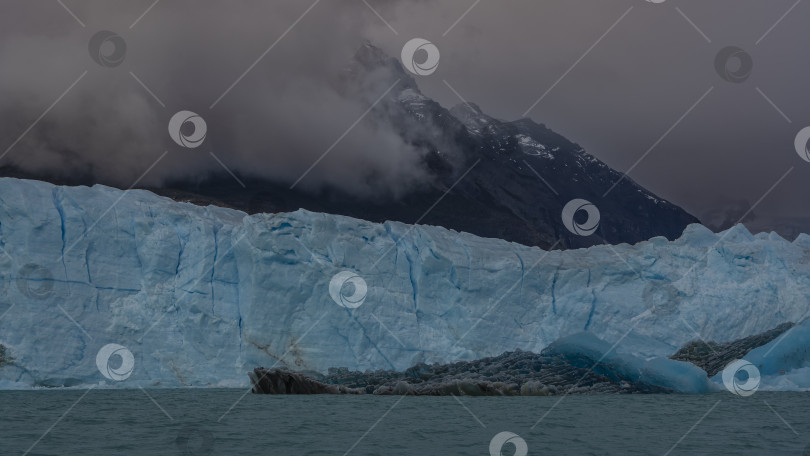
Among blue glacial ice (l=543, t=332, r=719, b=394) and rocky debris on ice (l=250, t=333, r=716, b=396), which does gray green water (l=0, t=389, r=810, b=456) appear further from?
rocky debris on ice (l=250, t=333, r=716, b=396)

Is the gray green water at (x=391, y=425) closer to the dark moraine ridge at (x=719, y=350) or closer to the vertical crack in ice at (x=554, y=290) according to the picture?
the dark moraine ridge at (x=719, y=350)

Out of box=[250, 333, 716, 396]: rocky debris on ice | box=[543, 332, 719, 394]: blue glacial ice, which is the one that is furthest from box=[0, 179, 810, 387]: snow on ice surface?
box=[250, 333, 716, 396]: rocky debris on ice

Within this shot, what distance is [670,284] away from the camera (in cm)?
2780

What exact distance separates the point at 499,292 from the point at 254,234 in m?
9.05

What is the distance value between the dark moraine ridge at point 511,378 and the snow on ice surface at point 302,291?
1113 millimetres

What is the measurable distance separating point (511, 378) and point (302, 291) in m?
7.71

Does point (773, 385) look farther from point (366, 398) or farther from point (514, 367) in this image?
point (366, 398)

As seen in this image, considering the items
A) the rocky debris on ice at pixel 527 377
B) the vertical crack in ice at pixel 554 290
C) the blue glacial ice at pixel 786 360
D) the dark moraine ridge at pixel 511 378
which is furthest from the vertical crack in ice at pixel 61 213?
the blue glacial ice at pixel 786 360

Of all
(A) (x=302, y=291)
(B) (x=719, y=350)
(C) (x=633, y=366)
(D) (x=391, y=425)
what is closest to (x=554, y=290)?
(C) (x=633, y=366)

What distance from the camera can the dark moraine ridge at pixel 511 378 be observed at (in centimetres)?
2392

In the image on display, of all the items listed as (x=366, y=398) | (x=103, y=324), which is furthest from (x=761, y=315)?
(x=103, y=324)

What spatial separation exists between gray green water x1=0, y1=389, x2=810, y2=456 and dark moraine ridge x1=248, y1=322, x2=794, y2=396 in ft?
8.03

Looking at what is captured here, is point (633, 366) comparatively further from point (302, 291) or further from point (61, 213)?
point (61, 213)

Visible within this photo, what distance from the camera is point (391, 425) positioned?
14414mm
